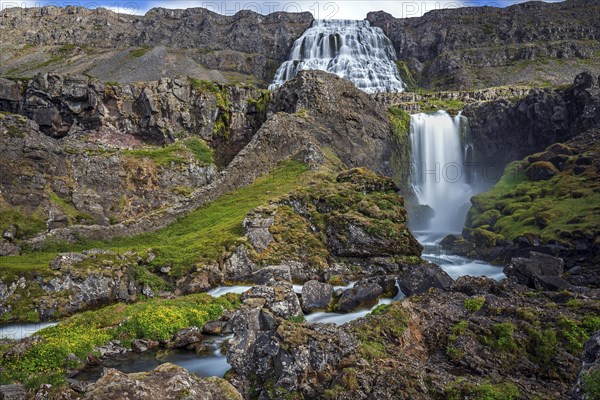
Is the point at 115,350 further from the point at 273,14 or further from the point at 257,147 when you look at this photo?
the point at 273,14

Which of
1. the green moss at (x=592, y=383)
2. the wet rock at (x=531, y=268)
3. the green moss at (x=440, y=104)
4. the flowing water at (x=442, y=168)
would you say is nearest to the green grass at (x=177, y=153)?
the flowing water at (x=442, y=168)

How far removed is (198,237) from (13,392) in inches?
743

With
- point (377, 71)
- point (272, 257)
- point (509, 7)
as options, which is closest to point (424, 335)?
point (272, 257)

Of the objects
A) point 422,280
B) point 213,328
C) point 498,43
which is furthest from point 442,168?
point 498,43

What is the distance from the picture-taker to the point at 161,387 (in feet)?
32.2

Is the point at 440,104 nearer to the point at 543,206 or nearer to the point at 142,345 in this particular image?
the point at 543,206

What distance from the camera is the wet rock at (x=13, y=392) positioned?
14.2 meters

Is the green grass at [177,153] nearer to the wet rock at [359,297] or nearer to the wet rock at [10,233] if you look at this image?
the wet rock at [10,233]

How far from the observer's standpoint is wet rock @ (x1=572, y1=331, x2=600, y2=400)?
9174 mm

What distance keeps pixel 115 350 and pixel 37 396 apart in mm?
5867

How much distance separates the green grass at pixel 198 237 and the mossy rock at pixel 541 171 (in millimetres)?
30147

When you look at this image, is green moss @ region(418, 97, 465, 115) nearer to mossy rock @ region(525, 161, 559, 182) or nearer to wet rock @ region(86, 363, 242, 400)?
mossy rock @ region(525, 161, 559, 182)

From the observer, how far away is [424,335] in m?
15.0

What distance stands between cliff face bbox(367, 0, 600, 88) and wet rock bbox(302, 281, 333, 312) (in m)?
122
